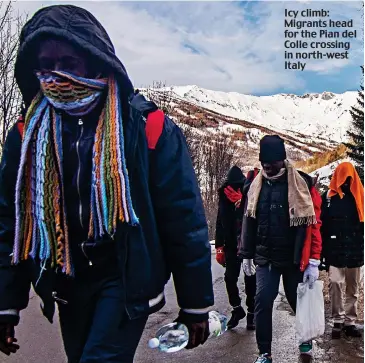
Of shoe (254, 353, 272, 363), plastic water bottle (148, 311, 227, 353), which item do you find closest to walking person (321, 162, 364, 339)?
shoe (254, 353, 272, 363)

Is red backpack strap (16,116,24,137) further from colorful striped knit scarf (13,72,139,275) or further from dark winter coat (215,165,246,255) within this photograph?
dark winter coat (215,165,246,255)

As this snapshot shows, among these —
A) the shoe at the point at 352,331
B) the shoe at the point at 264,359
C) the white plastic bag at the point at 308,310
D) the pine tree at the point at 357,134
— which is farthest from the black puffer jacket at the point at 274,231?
the pine tree at the point at 357,134

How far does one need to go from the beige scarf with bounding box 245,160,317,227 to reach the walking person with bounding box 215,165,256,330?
115cm

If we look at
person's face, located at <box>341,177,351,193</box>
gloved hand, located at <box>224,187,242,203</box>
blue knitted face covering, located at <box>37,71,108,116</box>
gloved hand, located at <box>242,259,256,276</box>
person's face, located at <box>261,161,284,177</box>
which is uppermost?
blue knitted face covering, located at <box>37,71,108,116</box>

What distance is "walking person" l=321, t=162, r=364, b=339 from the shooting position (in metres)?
5.95

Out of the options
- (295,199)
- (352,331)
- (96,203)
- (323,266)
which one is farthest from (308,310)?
(96,203)

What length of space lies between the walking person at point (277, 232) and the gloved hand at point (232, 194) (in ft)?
3.98

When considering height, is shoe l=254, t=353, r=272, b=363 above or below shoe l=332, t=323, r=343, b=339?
above

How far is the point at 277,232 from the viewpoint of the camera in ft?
16.2

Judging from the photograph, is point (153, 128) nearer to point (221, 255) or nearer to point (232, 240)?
point (232, 240)

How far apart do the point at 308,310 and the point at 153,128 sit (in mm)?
2988

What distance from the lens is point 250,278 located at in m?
6.23

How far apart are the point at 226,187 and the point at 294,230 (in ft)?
5.45

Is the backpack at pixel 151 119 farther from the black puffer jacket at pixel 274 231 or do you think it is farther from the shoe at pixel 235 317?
the shoe at pixel 235 317
